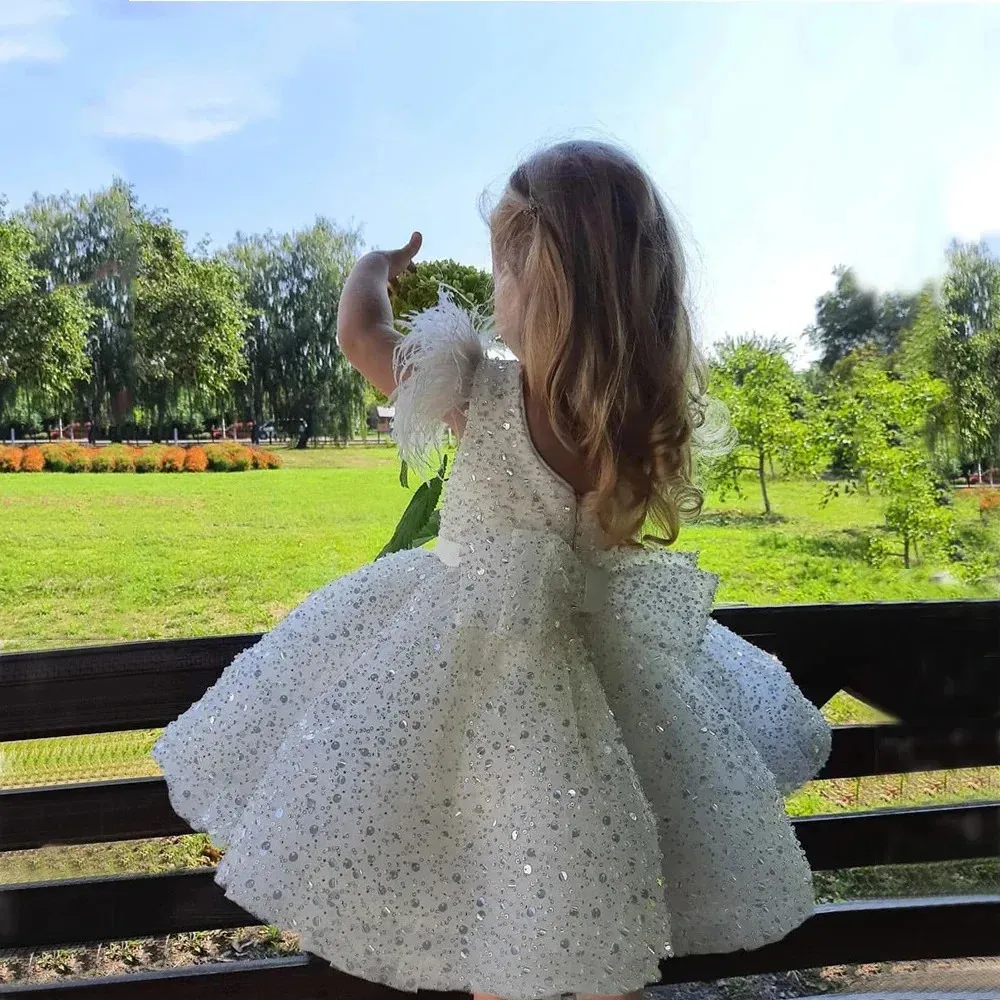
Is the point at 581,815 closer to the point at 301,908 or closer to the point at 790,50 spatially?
the point at 301,908

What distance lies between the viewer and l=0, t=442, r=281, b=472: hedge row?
118 cm

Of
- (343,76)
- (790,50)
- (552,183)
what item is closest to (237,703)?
(552,183)

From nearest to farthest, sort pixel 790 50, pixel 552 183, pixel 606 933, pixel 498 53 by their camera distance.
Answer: pixel 606 933 < pixel 552 183 < pixel 498 53 < pixel 790 50

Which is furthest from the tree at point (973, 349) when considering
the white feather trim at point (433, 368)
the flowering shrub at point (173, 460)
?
the flowering shrub at point (173, 460)

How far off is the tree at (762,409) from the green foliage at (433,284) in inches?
18.6

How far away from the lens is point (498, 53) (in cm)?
125

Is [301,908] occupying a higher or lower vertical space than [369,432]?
lower

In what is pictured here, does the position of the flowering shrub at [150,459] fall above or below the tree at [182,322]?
below

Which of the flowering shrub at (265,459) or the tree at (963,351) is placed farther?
the tree at (963,351)

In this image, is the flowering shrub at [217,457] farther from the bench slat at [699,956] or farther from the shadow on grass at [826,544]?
the shadow on grass at [826,544]

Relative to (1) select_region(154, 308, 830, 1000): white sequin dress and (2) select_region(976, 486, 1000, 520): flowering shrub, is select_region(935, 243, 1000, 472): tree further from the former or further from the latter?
(1) select_region(154, 308, 830, 1000): white sequin dress

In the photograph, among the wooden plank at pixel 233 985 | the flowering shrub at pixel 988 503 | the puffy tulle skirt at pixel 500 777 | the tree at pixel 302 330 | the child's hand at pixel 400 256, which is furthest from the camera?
the flowering shrub at pixel 988 503

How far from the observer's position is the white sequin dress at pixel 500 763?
2.08 feet

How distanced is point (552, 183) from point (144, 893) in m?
0.98
